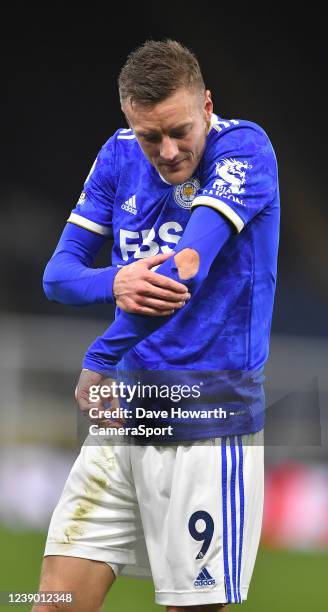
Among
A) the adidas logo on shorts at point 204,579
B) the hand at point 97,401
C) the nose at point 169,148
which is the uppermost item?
the nose at point 169,148

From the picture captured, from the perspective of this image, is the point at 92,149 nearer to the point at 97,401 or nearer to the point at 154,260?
the point at 97,401

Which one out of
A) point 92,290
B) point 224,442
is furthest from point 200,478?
point 92,290

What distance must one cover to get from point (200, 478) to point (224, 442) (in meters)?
0.11

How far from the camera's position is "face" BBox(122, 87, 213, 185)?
7.50 feet

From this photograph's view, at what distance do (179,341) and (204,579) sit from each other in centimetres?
60

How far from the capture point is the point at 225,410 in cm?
239

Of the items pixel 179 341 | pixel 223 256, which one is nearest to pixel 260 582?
pixel 179 341

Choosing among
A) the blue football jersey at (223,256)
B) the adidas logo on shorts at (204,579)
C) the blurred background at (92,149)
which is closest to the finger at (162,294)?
the blue football jersey at (223,256)

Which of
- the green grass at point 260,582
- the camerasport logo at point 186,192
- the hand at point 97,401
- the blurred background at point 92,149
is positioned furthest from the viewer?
the blurred background at point 92,149

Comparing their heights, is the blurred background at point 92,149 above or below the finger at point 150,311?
above

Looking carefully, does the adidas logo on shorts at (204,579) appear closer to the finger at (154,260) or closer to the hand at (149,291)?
the hand at (149,291)

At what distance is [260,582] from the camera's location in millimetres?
5004

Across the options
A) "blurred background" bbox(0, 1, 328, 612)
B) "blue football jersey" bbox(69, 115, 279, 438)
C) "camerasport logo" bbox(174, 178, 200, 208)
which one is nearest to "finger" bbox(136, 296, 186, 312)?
"blue football jersey" bbox(69, 115, 279, 438)

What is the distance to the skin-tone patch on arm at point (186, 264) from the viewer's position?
219 centimetres
